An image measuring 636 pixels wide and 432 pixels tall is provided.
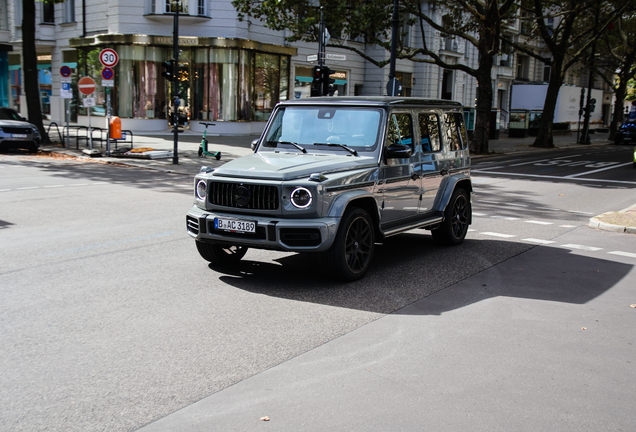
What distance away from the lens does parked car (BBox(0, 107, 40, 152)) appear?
21719 mm

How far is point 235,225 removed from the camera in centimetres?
632

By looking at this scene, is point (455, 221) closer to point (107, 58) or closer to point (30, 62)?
point (107, 58)

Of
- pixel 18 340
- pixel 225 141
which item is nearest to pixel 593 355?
pixel 18 340

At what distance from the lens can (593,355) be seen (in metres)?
4.80

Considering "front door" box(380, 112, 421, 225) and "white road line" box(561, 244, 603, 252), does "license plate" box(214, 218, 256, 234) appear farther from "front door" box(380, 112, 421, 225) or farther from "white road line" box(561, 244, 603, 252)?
"white road line" box(561, 244, 603, 252)

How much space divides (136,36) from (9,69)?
15.4 meters

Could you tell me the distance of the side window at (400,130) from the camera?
7325 mm

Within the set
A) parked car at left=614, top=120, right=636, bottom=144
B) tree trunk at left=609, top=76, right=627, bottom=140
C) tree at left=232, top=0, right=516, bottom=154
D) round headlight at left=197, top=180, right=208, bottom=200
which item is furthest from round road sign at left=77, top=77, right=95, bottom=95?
tree trunk at left=609, top=76, right=627, bottom=140

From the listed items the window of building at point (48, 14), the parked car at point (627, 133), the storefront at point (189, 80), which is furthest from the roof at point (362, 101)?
the parked car at point (627, 133)

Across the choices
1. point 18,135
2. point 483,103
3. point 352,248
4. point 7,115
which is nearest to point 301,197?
point 352,248

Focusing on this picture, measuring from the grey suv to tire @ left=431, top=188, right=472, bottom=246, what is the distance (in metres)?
0.02

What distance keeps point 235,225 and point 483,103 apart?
79.8 feet

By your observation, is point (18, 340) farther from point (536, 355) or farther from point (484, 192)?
point (484, 192)

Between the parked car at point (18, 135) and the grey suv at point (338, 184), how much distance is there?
16943 mm
